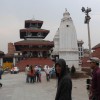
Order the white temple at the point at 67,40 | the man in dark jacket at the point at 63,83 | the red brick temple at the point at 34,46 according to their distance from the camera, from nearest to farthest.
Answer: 1. the man in dark jacket at the point at 63,83
2. the white temple at the point at 67,40
3. the red brick temple at the point at 34,46

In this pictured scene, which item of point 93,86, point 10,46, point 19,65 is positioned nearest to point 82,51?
point 10,46

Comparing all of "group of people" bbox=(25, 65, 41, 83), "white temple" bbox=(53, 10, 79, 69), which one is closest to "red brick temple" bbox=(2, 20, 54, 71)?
"white temple" bbox=(53, 10, 79, 69)

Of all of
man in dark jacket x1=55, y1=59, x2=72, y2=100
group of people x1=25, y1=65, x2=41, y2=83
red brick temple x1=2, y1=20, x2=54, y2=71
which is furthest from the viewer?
red brick temple x1=2, y1=20, x2=54, y2=71

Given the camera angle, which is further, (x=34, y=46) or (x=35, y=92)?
(x=34, y=46)

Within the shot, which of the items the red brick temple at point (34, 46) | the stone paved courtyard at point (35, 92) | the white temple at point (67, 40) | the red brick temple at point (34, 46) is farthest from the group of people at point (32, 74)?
the red brick temple at point (34, 46)

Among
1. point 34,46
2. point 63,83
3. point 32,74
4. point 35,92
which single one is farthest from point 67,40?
point 63,83

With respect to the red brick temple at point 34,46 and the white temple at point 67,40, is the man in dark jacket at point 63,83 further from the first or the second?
the red brick temple at point 34,46

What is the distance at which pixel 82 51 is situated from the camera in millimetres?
120500

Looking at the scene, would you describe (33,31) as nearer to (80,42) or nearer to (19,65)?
(19,65)

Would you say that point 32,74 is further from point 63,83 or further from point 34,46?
point 34,46

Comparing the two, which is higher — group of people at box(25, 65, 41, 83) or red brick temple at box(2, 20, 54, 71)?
red brick temple at box(2, 20, 54, 71)

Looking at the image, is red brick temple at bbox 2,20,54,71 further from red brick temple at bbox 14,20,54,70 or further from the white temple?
the white temple

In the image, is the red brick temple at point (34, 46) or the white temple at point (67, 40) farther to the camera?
the red brick temple at point (34, 46)

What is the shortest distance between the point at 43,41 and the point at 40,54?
2977 millimetres
